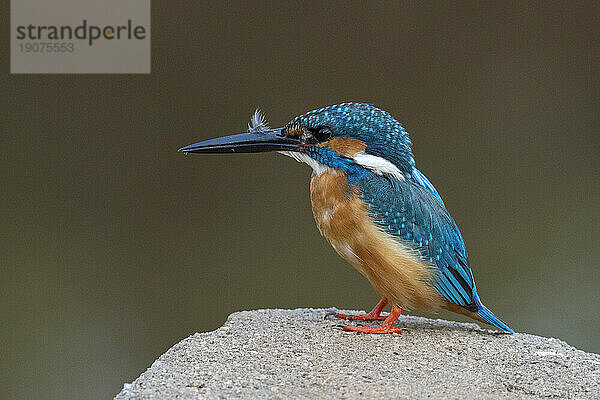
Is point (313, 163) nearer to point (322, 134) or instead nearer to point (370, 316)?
point (322, 134)

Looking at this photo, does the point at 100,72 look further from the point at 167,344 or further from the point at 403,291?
the point at 403,291

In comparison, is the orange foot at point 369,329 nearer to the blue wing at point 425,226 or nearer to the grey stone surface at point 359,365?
the grey stone surface at point 359,365

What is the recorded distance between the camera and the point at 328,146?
3094mm

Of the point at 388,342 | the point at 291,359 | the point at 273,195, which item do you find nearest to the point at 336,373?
the point at 291,359

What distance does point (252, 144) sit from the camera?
10.6ft

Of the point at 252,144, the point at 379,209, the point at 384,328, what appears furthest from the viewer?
the point at 252,144

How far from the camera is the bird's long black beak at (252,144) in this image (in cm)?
317

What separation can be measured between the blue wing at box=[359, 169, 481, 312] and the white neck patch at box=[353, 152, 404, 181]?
0.03m

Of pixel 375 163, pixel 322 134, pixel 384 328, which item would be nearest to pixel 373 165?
pixel 375 163

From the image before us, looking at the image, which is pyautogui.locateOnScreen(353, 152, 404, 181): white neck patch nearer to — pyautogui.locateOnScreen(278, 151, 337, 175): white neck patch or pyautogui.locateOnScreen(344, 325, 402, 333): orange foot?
pyautogui.locateOnScreen(278, 151, 337, 175): white neck patch

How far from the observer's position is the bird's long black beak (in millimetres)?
3167

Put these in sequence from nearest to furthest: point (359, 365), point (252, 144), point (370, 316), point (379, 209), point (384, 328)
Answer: point (359, 365) → point (379, 209) → point (384, 328) → point (252, 144) → point (370, 316)

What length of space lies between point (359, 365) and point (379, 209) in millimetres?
603

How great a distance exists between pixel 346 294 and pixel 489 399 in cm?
301
